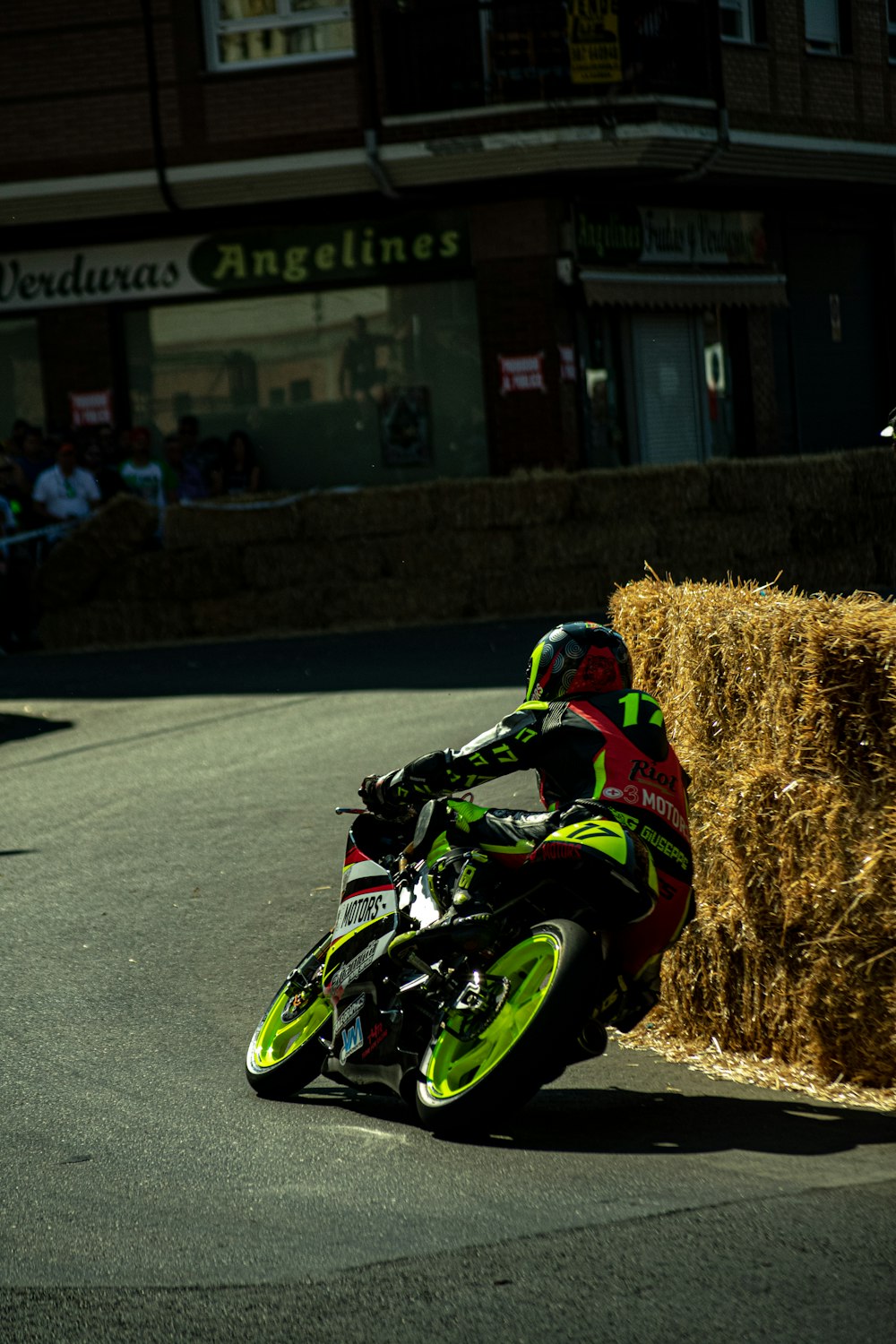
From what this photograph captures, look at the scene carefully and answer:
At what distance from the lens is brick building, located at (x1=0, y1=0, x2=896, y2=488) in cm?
2216

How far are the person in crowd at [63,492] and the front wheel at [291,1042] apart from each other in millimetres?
14449

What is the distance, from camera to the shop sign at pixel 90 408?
2444 centimetres

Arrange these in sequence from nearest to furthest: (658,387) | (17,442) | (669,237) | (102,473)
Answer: (102,473) < (17,442) < (669,237) < (658,387)

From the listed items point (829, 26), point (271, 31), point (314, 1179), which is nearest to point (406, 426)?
point (271, 31)

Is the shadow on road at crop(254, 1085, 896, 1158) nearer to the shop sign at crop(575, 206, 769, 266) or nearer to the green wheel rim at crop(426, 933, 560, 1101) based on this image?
the green wheel rim at crop(426, 933, 560, 1101)

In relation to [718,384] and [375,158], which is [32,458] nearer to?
[375,158]

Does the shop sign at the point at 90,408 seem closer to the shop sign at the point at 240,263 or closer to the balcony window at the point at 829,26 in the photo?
the shop sign at the point at 240,263

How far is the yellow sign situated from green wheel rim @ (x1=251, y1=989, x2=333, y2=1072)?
695 inches

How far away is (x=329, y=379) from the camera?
79.8ft

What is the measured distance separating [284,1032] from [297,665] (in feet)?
33.9

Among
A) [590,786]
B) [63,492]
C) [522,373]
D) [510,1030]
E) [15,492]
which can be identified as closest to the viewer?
[510,1030]

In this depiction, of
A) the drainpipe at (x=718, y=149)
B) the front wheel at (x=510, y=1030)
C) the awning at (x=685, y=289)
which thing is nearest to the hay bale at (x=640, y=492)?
the awning at (x=685, y=289)

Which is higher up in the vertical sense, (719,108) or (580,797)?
(719,108)

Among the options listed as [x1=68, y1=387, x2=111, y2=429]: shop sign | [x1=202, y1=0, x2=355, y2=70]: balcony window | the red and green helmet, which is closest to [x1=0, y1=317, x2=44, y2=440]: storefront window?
[x1=68, y1=387, x2=111, y2=429]: shop sign
